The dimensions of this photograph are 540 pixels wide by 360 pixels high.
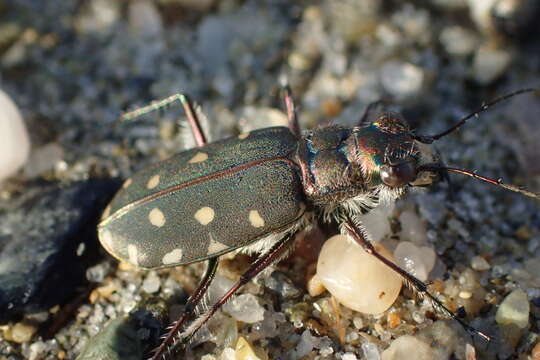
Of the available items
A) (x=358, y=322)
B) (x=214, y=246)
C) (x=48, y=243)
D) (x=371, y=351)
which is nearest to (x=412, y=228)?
(x=358, y=322)

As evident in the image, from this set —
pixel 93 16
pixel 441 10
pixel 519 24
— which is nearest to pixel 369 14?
pixel 441 10

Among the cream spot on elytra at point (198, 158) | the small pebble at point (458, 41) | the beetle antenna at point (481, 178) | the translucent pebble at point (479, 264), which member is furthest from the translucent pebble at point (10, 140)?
the small pebble at point (458, 41)

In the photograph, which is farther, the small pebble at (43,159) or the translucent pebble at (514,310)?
the small pebble at (43,159)

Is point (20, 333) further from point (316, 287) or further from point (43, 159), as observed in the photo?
point (316, 287)

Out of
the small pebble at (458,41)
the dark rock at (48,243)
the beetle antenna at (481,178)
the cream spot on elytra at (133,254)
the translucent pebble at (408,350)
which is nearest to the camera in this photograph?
the translucent pebble at (408,350)

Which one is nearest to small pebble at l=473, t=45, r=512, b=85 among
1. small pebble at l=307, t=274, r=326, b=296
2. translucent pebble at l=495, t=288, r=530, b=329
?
translucent pebble at l=495, t=288, r=530, b=329

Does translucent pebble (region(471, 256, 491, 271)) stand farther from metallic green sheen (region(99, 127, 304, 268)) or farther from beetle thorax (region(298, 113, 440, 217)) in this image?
metallic green sheen (region(99, 127, 304, 268))

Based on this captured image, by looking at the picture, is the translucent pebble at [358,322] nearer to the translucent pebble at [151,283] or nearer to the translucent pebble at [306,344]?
the translucent pebble at [306,344]
